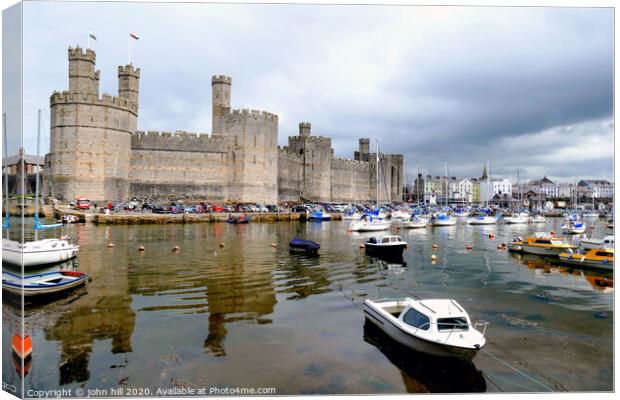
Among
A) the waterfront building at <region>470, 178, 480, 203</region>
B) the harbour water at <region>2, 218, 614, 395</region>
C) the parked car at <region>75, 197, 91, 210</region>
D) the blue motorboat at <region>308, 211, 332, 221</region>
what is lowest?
the harbour water at <region>2, 218, 614, 395</region>

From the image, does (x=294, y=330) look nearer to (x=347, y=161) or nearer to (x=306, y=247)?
(x=306, y=247)

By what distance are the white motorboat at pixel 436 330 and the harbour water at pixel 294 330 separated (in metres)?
0.22

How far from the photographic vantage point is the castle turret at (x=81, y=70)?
36344 mm

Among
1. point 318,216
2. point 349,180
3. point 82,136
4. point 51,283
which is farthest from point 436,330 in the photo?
point 349,180

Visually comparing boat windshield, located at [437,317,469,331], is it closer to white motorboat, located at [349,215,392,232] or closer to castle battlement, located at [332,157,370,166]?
white motorboat, located at [349,215,392,232]

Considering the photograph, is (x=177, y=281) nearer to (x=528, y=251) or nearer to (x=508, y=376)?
(x=508, y=376)

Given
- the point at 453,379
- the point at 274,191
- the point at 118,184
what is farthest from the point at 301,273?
the point at 274,191

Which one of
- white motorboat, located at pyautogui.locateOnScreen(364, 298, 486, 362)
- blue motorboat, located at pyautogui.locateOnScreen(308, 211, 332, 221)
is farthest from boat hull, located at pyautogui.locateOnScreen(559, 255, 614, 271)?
blue motorboat, located at pyautogui.locateOnScreen(308, 211, 332, 221)

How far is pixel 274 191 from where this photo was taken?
48469 millimetres

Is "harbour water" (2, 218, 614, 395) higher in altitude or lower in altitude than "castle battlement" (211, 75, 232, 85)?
lower

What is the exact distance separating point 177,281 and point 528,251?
1631cm

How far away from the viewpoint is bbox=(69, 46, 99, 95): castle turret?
36344mm

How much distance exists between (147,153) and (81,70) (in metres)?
8.97

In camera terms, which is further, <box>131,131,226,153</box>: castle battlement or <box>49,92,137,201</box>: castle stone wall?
<box>131,131,226,153</box>: castle battlement
